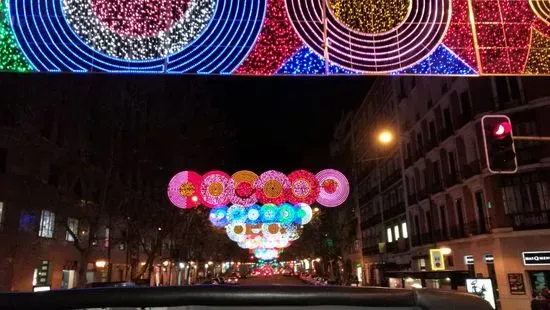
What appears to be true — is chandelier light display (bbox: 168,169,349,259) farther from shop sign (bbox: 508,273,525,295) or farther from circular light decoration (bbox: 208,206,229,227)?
shop sign (bbox: 508,273,525,295)

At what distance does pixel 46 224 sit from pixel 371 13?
30.0 meters

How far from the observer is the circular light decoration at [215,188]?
1786cm

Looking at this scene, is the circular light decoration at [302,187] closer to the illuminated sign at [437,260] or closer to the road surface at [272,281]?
the road surface at [272,281]

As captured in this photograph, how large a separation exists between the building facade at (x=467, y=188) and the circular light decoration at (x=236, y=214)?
709 cm

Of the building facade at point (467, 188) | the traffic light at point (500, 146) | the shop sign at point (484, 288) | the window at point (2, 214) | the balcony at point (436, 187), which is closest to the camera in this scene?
the traffic light at point (500, 146)

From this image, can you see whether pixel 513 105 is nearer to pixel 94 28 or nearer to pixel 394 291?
pixel 94 28

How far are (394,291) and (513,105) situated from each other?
31.7 metres

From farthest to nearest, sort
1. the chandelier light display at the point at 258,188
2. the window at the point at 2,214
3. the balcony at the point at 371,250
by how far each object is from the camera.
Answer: the balcony at the point at 371,250 → the window at the point at 2,214 → the chandelier light display at the point at 258,188

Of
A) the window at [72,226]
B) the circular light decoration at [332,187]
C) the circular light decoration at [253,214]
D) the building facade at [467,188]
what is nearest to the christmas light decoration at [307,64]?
the building facade at [467,188]

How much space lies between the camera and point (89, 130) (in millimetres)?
30875

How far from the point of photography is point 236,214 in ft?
72.3

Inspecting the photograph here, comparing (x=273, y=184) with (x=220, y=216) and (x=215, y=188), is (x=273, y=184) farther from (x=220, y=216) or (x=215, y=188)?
(x=220, y=216)

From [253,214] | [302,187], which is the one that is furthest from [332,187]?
[253,214]

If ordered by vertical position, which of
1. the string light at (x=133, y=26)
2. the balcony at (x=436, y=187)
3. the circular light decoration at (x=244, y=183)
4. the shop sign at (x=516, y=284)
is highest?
the balcony at (x=436, y=187)
